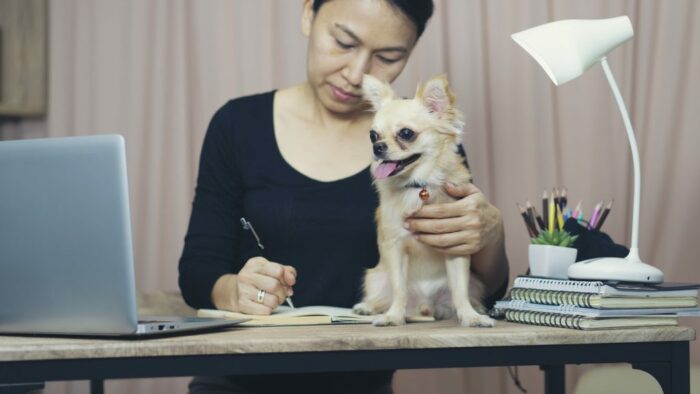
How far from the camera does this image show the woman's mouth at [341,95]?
177 cm

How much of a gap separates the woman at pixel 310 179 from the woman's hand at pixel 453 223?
25 centimetres

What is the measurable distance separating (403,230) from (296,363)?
0.39 meters

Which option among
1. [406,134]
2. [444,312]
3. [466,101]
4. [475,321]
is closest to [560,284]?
[475,321]

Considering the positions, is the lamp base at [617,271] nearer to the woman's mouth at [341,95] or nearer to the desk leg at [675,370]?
the desk leg at [675,370]

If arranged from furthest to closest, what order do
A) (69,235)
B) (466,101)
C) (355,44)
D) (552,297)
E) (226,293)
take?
Answer: (466,101) < (355,44) < (226,293) < (552,297) < (69,235)

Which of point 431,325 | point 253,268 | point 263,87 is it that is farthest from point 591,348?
point 263,87

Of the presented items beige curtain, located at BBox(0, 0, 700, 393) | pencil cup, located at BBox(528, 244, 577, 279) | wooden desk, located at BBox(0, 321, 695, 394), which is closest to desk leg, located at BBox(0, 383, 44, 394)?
wooden desk, located at BBox(0, 321, 695, 394)

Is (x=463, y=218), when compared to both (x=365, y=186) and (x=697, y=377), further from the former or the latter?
(x=697, y=377)

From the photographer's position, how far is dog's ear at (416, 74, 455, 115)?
1.29m

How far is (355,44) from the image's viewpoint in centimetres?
170

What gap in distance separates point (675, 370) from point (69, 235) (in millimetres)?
820

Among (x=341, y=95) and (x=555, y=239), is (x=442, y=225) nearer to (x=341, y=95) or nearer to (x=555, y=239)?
(x=555, y=239)

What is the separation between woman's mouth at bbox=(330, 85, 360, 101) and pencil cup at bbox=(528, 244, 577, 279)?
0.60 m

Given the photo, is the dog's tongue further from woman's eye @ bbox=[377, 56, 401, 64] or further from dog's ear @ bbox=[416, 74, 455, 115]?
woman's eye @ bbox=[377, 56, 401, 64]
